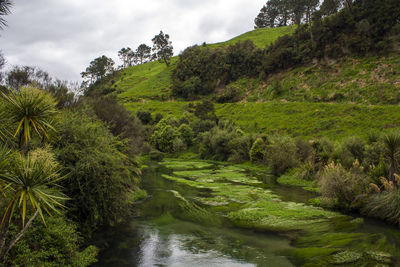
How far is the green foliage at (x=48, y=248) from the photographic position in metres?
11.2

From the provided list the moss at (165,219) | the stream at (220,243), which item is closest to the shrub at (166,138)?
the stream at (220,243)

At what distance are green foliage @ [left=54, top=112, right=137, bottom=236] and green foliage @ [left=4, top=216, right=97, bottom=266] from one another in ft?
9.06

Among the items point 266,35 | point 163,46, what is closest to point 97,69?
point 163,46

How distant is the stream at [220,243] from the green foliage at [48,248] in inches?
64.0

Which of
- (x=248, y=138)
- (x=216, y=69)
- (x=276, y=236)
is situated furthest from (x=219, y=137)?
(x=216, y=69)

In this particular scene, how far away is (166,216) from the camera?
75.8 ft

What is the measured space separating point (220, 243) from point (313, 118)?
175 ft

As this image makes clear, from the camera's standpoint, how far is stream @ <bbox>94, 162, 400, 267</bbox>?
14.2m

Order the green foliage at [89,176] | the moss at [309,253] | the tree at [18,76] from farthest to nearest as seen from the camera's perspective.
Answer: the tree at [18,76], the green foliage at [89,176], the moss at [309,253]

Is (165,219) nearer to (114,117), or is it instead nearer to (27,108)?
(27,108)

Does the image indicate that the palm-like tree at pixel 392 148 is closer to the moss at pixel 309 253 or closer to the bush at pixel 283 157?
the moss at pixel 309 253

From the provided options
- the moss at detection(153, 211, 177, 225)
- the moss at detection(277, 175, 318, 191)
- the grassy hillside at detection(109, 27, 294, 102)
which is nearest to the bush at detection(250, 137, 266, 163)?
the moss at detection(277, 175, 318, 191)

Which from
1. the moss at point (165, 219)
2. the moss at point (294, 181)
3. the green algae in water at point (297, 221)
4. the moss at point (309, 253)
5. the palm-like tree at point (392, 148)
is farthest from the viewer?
the moss at point (294, 181)

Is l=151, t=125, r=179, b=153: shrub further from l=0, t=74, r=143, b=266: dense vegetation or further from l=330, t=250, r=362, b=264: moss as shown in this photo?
l=330, t=250, r=362, b=264: moss
